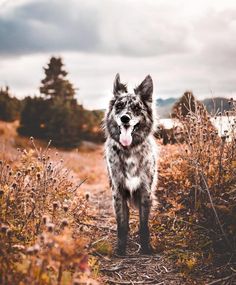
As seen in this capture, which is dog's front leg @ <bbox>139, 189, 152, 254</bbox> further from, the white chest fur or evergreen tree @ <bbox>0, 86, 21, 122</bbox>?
evergreen tree @ <bbox>0, 86, 21, 122</bbox>

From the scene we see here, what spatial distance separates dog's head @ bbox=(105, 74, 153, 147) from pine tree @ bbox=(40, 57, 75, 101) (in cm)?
2184

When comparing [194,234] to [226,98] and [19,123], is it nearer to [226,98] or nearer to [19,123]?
[226,98]

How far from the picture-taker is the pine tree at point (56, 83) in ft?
93.1

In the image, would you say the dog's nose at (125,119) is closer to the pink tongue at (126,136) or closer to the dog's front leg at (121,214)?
the pink tongue at (126,136)

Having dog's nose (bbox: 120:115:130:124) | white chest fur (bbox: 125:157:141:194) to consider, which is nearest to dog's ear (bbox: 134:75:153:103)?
dog's nose (bbox: 120:115:130:124)

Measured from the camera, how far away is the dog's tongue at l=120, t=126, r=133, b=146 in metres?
6.03

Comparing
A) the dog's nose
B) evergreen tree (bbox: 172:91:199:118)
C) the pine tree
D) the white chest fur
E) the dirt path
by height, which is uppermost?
the pine tree

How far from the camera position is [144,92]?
246 inches

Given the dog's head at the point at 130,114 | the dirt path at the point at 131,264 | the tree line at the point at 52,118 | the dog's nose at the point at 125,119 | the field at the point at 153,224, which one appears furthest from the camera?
the tree line at the point at 52,118

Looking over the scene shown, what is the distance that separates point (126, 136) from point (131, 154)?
0.26 meters

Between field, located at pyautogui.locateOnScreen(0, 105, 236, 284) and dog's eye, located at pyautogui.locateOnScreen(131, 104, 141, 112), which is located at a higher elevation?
dog's eye, located at pyautogui.locateOnScreen(131, 104, 141, 112)

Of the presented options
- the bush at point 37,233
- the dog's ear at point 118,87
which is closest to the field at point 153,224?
the bush at point 37,233

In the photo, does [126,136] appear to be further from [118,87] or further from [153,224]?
[153,224]

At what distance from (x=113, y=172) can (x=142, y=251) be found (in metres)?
1.03
